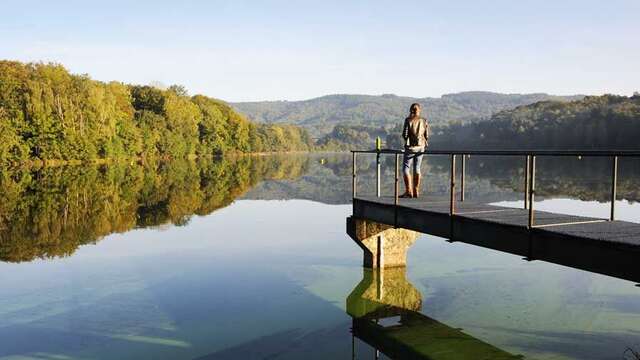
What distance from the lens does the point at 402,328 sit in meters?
10.9

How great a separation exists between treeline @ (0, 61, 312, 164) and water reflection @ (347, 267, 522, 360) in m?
59.1

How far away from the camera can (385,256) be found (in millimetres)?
15156

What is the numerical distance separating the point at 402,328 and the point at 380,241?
439cm

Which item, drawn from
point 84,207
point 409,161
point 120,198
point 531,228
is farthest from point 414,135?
point 120,198

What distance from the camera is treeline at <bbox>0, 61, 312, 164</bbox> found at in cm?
6406

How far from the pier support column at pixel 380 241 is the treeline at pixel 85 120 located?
189 ft

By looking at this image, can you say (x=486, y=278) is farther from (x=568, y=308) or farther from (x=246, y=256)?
(x=246, y=256)

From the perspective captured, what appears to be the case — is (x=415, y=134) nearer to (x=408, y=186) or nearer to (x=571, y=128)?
(x=408, y=186)

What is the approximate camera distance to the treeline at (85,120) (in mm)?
64062

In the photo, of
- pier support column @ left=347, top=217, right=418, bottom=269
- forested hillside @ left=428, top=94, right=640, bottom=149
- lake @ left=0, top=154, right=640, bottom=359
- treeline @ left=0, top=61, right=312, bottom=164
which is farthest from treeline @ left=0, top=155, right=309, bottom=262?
forested hillside @ left=428, top=94, right=640, bottom=149

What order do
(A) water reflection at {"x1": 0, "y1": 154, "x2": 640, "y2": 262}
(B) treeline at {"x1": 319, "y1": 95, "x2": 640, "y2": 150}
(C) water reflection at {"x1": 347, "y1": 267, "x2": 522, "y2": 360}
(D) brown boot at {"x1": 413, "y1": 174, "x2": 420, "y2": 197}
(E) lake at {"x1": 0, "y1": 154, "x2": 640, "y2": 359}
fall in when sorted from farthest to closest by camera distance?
(B) treeline at {"x1": 319, "y1": 95, "x2": 640, "y2": 150}, (A) water reflection at {"x1": 0, "y1": 154, "x2": 640, "y2": 262}, (D) brown boot at {"x1": 413, "y1": 174, "x2": 420, "y2": 197}, (E) lake at {"x1": 0, "y1": 154, "x2": 640, "y2": 359}, (C) water reflection at {"x1": 347, "y1": 267, "x2": 522, "y2": 360}

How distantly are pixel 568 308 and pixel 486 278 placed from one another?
9.18 ft

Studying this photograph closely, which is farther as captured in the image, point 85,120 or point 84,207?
point 85,120

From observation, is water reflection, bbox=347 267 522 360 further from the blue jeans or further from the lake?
the blue jeans
